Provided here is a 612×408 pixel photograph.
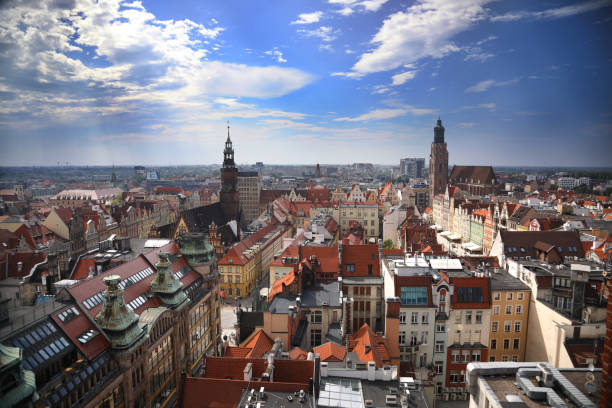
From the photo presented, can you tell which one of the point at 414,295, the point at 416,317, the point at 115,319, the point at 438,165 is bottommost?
the point at 416,317

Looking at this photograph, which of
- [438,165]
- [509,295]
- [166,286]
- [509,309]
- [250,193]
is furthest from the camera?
[250,193]

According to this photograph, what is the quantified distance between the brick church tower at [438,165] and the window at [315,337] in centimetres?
9689

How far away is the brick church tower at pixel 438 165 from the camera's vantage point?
120512 mm

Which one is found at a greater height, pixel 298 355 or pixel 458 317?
pixel 458 317

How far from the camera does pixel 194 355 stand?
104 ft

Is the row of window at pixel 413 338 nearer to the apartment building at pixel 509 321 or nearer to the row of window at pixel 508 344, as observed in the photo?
the apartment building at pixel 509 321

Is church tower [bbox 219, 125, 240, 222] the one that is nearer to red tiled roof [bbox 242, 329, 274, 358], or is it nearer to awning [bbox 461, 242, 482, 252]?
awning [bbox 461, 242, 482, 252]

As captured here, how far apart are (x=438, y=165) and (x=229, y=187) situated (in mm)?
74848

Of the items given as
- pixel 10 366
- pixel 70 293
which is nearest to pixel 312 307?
pixel 70 293

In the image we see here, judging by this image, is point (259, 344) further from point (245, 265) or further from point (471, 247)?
point (471, 247)

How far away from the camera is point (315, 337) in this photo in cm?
3278

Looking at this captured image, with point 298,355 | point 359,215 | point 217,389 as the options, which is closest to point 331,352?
point 298,355

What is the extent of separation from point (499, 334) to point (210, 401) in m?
25.0

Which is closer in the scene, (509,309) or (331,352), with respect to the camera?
(331,352)
